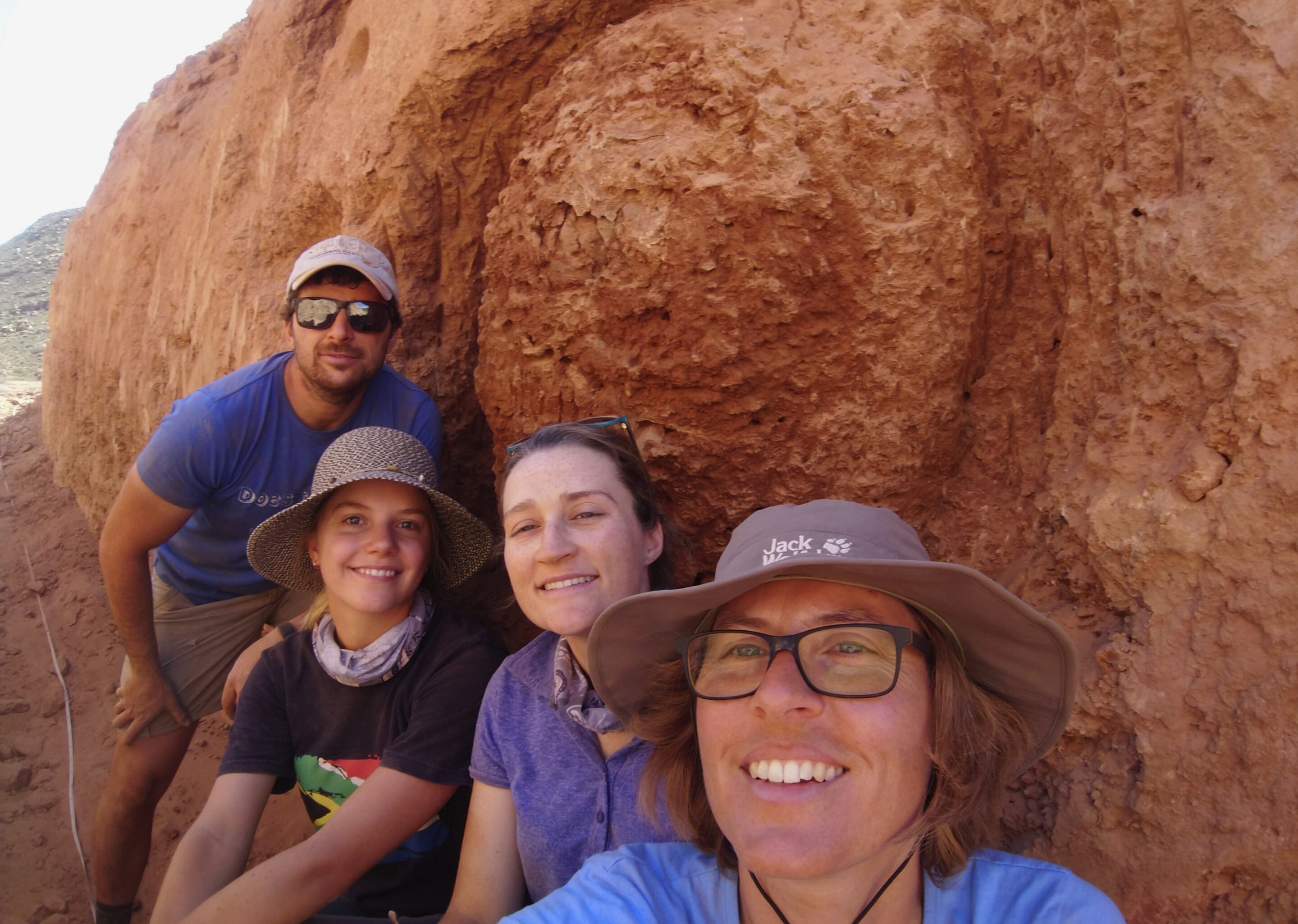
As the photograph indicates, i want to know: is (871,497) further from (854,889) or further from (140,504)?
(140,504)

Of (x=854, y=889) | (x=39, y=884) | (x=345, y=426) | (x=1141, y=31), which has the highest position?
(x=1141, y=31)

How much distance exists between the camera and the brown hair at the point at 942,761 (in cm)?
135

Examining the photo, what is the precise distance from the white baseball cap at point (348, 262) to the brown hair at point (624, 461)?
1090 mm

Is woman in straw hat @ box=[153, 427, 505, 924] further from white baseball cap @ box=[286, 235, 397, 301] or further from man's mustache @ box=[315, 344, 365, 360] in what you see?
white baseball cap @ box=[286, 235, 397, 301]

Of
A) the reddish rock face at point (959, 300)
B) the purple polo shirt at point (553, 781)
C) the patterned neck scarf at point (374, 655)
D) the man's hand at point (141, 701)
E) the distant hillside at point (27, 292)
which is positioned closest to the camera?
the reddish rock face at point (959, 300)

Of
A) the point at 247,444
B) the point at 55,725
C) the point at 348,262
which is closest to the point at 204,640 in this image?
the point at 247,444

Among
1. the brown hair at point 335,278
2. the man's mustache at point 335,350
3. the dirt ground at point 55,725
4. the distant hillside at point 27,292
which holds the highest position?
the distant hillside at point 27,292

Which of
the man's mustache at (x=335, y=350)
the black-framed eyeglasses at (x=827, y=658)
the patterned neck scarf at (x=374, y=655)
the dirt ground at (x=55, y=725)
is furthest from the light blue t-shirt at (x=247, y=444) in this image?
the black-framed eyeglasses at (x=827, y=658)

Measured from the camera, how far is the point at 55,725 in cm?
474

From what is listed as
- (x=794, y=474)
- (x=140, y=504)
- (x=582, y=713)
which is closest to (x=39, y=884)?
(x=140, y=504)

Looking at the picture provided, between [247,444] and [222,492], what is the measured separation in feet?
0.60

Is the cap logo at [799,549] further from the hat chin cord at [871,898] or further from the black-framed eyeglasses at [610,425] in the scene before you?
the black-framed eyeglasses at [610,425]

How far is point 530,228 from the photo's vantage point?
2508 millimetres

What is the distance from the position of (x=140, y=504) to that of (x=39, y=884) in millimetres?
2088
